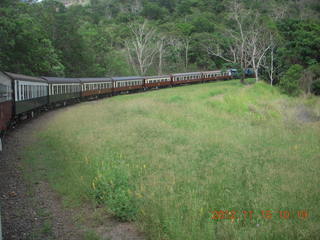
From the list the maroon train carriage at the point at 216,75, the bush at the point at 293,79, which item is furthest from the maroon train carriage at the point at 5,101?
the maroon train carriage at the point at 216,75

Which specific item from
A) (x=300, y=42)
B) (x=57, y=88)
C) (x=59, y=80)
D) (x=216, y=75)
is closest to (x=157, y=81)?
(x=216, y=75)

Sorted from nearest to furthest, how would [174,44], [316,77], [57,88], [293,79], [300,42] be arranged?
1. [57,88]
2. [293,79]
3. [316,77]
4. [300,42]
5. [174,44]

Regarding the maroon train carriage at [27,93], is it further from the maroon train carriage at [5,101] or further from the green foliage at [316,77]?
the green foliage at [316,77]

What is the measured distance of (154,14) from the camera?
3669 inches

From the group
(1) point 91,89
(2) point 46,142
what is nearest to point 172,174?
(2) point 46,142

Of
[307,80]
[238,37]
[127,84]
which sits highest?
[238,37]

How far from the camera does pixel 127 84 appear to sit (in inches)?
1540

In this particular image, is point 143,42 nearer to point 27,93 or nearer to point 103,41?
point 103,41

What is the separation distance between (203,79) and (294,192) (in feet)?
151

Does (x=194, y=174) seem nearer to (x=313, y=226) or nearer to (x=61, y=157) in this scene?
(x=313, y=226)

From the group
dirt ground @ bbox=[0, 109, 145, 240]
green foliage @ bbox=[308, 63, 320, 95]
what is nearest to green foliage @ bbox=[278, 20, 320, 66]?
green foliage @ bbox=[308, 63, 320, 95]

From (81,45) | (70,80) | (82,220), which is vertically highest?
(81,45)

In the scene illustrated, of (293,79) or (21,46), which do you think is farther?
(293,79)
